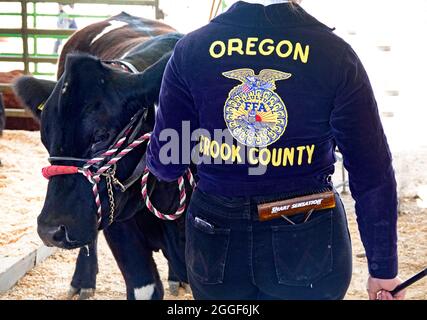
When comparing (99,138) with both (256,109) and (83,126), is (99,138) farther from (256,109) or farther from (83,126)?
(256,109)

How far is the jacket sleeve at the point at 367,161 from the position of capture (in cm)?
169

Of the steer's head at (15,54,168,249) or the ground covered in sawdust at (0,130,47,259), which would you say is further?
the ground covered in sawdust at (0,130,47,259)

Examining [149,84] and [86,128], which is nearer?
[86,128]

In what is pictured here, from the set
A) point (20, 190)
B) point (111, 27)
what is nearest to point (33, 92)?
point (111, 27)

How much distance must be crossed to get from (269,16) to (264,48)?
100 millimetres

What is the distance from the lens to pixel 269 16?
1.73 meters

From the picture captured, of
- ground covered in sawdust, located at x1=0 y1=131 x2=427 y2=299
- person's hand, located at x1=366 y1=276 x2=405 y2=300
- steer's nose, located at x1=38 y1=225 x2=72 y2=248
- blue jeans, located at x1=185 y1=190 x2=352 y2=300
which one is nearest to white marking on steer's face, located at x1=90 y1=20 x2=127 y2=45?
ground covered in sawdust, located at x1=0 y1=131 x2=427 y2=299

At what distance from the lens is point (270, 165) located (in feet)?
5.80

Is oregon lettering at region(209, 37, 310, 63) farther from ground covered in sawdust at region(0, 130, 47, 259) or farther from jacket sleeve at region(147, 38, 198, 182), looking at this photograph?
ground covered in sawdust at region(0, 130, 47, 259)

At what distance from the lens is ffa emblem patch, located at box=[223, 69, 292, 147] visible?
5.56ft

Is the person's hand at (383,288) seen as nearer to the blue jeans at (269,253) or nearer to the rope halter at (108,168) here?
the blue jeans at (269,253)

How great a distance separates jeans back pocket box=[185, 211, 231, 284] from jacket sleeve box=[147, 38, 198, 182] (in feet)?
0.59
